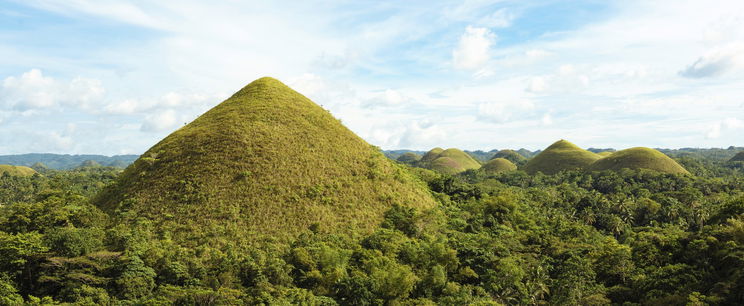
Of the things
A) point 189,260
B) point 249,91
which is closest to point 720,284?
point 189,260

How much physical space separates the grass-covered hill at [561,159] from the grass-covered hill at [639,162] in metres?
7.84

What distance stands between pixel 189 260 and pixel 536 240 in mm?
30664

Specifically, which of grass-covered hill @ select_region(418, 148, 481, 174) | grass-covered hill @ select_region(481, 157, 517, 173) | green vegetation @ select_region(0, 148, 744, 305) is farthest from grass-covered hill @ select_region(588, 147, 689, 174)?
green vegetation @ select_region(0, 148, 744, 305)

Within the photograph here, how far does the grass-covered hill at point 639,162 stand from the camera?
9856 centimetres

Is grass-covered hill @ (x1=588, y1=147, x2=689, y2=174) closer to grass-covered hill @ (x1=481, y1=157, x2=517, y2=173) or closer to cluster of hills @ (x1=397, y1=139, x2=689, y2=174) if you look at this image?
cluster of hills @ (x1=397, y1=139, x2=689, y2=174)

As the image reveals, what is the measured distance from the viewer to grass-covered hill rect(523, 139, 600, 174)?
4781 inches

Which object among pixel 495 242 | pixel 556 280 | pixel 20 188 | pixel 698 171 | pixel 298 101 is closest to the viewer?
pixel 556 280

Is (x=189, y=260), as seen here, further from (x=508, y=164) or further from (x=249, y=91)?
(x=508, y=164)

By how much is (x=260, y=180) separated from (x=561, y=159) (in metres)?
113

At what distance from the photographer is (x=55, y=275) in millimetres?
25125

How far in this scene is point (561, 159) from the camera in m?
127

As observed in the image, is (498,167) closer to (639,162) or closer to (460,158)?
(460,158)

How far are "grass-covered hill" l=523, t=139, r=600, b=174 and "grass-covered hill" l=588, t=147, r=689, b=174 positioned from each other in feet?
25.7

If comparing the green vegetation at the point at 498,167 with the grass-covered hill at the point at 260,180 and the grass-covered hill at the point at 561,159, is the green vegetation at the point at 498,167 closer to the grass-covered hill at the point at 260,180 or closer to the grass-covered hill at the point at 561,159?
the grass-covered hill at the point at 561,159
